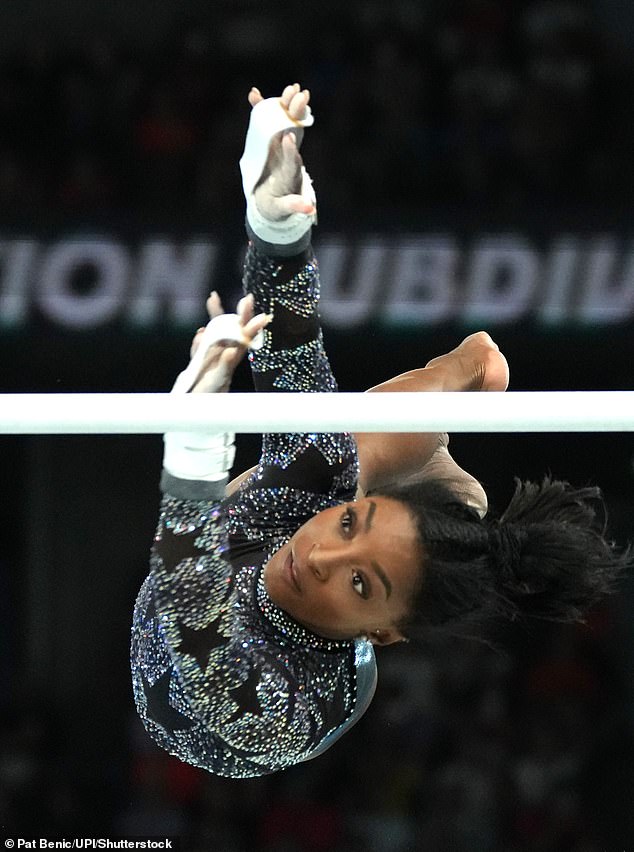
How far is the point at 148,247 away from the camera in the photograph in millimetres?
2660

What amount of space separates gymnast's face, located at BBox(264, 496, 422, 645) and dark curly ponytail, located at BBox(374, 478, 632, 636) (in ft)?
0.05

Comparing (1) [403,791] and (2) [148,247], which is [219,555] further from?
(1) [403,791]

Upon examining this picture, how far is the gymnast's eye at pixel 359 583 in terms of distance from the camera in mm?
1291

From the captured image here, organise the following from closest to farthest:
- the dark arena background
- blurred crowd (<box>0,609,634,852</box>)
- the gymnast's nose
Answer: the gymnast's nose, the dark arena background, blurred crowd (<box>0,609,634,852</box>)

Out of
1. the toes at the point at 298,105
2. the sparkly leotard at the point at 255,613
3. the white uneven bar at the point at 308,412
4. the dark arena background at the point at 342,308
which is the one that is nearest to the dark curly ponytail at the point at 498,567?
the sparkly leotard at the point at 255,613

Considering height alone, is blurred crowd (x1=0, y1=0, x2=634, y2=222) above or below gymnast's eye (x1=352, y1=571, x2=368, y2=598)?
above

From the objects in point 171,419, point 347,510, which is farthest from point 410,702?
point 171,419

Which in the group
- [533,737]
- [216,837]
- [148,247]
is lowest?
[216,837]

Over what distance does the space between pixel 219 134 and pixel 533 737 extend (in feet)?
5.35

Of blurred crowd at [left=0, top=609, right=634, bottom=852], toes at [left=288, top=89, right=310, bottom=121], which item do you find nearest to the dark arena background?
blurred crowd at [left=0, top=609, right=634, bottom=852]

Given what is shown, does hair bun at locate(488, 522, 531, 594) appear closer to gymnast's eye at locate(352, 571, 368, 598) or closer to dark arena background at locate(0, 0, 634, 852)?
gymnast's eye at locate(352, 571, 368, 598)

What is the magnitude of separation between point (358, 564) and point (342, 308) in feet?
4.76

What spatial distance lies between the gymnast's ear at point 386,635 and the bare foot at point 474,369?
0.42m

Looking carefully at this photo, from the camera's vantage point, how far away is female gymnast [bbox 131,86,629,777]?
1183mm
